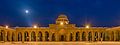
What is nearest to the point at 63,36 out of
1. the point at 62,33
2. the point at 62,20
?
the point at 62,33

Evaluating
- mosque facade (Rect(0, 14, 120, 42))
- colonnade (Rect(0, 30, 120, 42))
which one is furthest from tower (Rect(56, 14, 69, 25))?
colonnade (Rect(0, 30, 120, 42))

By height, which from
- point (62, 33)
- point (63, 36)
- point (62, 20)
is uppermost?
point (62, 20)

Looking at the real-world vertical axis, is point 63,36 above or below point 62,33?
below

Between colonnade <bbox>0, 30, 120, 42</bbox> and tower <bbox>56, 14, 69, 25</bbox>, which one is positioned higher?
tower <bbox>56, 14, 69, 25</bbox>

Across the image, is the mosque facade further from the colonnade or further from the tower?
the tower

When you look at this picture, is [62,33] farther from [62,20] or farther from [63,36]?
[62,20]

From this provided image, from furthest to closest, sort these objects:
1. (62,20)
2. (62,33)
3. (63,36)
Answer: (62,20) → (63,36) → (62,33)

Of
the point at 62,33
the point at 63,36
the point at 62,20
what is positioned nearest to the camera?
the point at 62,33

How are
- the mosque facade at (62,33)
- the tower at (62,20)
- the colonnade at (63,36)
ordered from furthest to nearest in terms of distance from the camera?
the tower at (62,20) → the colonnade at (63,36) → the mosque facade at (62,33)

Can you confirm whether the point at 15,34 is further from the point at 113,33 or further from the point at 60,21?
the point at 113,33

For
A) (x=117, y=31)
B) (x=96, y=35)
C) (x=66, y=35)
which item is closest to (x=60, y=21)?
(x=66, y=35)

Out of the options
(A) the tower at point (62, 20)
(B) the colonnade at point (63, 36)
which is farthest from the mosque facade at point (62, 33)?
(A) the tower at point (62, 20)

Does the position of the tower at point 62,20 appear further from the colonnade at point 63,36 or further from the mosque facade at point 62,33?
the colonnade at point 63,36

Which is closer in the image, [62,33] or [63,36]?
[62,33]
